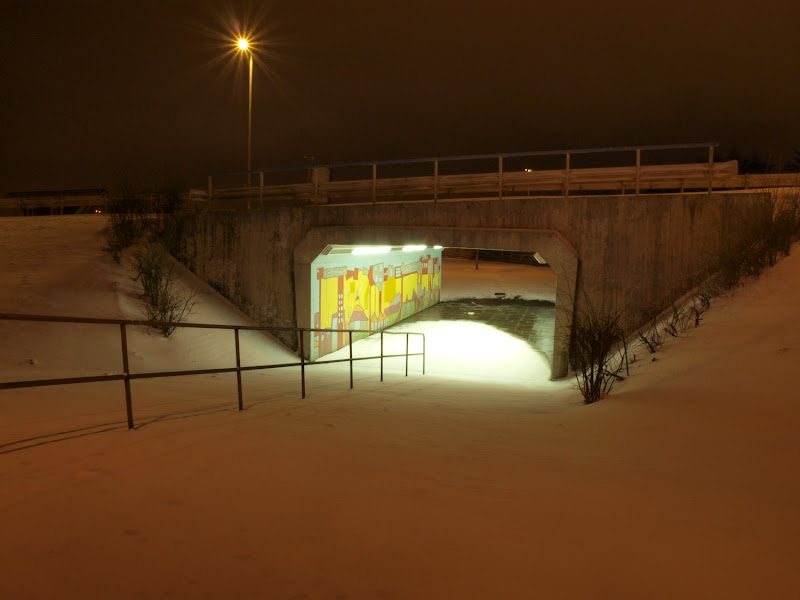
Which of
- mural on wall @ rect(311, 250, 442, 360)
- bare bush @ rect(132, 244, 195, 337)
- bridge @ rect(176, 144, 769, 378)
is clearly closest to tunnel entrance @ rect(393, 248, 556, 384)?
mural on wall @ rect(311, 250, 442, 360)

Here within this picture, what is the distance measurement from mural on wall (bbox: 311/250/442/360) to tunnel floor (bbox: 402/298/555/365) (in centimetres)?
102

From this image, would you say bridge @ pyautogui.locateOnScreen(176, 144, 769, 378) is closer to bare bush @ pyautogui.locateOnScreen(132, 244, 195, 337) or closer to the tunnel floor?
bare bush @ pyautogui.locateOnScreen(132, 244, 195, 337)

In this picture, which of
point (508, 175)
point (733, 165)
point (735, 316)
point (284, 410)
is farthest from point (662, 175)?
point (284, 410)

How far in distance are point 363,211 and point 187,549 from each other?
38.2 feet

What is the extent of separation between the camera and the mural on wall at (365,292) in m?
15.1

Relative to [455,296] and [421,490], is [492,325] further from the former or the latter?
[421,490]

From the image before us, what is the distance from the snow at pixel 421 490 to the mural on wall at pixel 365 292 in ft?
25.5

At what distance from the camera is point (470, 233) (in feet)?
41.4

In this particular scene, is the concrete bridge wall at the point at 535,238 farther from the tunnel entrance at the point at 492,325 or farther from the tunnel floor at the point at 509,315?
the tunnel floor at the point at 509,315

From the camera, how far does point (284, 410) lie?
260 inches

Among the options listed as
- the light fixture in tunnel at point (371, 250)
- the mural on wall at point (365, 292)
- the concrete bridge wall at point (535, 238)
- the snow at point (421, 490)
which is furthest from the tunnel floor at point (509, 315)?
the snow at point (421, 490)

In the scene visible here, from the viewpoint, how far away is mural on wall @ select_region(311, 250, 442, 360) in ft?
49.5

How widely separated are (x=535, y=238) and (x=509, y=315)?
32.4 feet

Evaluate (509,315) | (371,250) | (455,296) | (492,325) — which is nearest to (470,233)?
(371,250)
